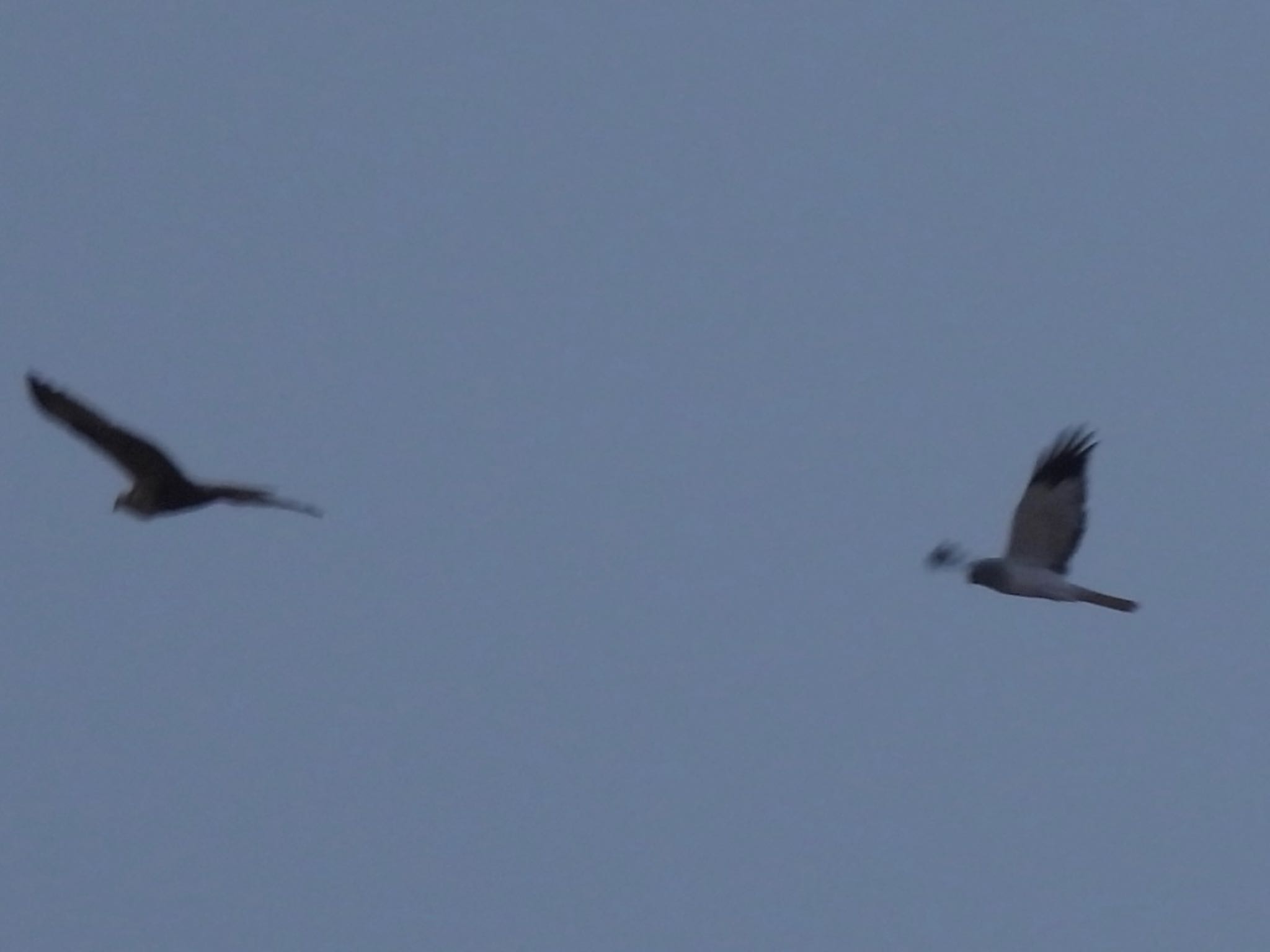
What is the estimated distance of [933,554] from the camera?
25609mm

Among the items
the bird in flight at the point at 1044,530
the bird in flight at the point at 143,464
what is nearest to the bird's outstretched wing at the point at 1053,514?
the bird in flight at the point at 1044,530

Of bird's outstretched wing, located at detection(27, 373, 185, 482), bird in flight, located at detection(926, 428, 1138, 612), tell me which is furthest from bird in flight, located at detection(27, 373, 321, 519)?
bird in flight, located at detection(926, 428, 1138, 612)

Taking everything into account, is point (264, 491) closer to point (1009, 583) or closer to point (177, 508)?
point (177, 508)

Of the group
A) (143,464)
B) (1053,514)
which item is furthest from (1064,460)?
(143,464)

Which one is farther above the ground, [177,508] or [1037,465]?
[1037,465]

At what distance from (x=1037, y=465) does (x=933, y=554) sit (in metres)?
1.19

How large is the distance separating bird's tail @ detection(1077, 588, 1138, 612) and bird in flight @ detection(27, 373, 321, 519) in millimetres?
6779

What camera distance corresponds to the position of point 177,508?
23.6 metres

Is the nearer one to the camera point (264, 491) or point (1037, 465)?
point (264, 491)

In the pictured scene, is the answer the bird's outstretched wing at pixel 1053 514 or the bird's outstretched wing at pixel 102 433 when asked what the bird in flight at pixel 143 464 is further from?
the bird's outstretched wing at pixel 1053 514

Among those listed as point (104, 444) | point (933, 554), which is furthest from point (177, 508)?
point (933, 554)

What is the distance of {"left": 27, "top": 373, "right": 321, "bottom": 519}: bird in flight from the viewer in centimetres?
2291

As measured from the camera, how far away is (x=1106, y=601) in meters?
24.7

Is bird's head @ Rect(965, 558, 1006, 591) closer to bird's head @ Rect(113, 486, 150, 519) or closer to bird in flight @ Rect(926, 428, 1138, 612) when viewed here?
bird in flight @ Rect(926, 428, 1138, 612)
